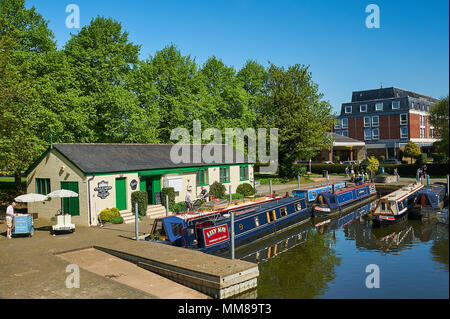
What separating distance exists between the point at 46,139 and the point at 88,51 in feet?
31.2

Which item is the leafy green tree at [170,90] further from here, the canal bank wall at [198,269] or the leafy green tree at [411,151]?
the leafy green tree at [411,151]

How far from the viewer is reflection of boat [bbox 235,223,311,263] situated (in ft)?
61.7

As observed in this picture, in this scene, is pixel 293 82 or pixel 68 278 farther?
pixel 293 82

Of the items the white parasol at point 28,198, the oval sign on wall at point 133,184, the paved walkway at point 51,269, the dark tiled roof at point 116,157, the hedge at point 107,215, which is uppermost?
the dark tiled roof at point 116,157

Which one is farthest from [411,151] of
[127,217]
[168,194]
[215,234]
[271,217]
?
[215,234]

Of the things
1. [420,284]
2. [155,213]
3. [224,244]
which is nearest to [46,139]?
[155,213]

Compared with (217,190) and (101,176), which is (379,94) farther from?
(101,176)

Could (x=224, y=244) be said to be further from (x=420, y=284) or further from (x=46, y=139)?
(x=46, y=139)

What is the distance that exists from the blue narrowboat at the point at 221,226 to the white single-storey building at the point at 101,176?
5.56 m

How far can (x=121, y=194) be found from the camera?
78.4 ft

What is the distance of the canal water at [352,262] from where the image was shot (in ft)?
44.5

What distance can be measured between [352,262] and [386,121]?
59.0 metres

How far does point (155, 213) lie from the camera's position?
25578 millimetres

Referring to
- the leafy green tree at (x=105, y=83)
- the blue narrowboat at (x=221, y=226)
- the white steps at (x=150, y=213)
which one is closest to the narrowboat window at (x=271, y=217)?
the blue narrowboat at (x=221, y=226)
